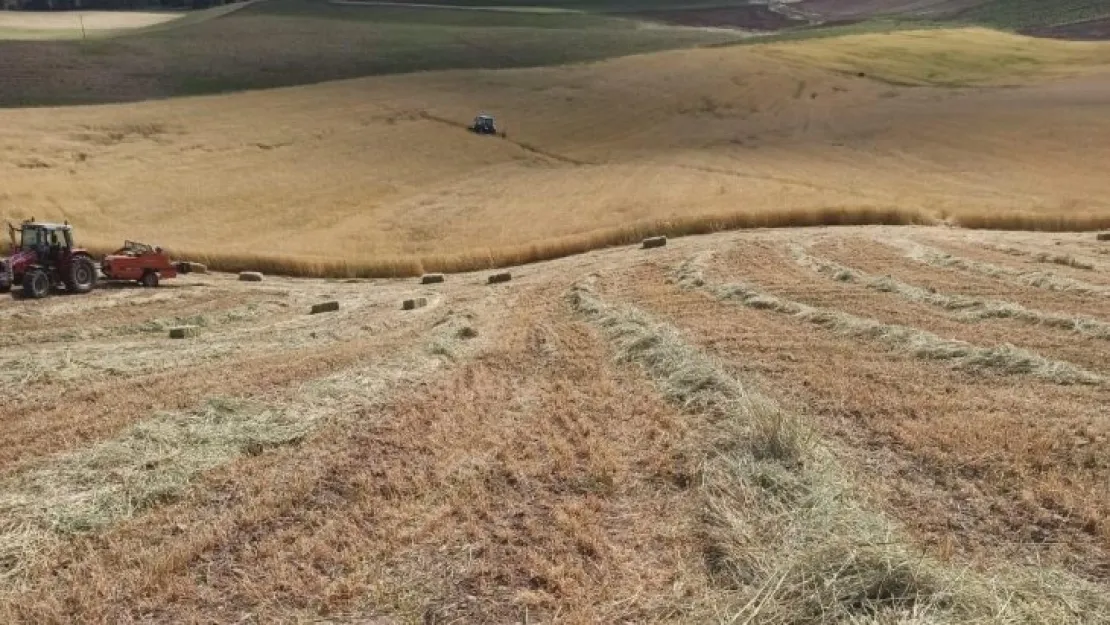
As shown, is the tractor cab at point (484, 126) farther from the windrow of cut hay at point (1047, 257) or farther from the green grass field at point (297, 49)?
the windrow of cut hay at point (1047, 257)

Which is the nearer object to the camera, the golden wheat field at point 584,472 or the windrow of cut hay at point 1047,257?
the golden wheat field at point 584,472

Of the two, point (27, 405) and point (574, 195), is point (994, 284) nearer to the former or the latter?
point (27, 405)

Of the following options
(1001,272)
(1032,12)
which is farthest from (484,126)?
(1032,12)

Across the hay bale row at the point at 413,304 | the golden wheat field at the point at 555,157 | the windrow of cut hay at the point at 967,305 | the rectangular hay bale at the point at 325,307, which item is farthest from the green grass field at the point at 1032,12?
the rectangular hay bale at the point at 325,307

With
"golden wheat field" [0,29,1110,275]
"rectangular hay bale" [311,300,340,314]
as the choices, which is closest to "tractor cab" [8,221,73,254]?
"golden wheat field" [0,29,1110,275]

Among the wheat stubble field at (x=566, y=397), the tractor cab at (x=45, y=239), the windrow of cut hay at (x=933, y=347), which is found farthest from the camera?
the tractor cab at (x=45, y=239)

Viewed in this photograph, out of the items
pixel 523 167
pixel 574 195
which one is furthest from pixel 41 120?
pixel 574 195
